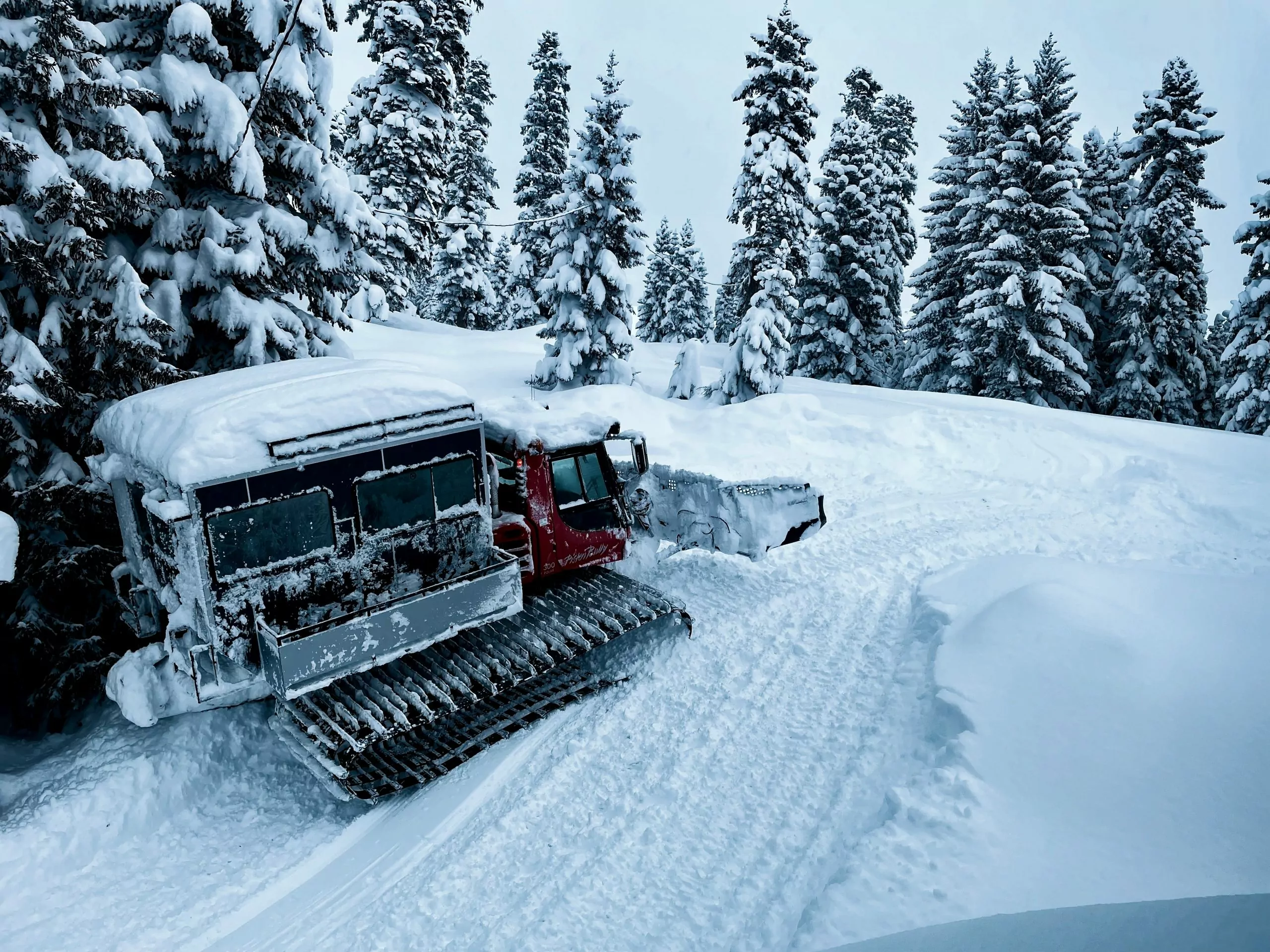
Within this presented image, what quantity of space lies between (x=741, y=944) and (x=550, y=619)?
402 centimetres

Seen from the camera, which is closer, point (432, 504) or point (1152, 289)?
point (432, 504)

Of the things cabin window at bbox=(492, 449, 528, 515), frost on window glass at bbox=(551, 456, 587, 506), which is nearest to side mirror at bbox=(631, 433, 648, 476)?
frost on window glass at bbox=(551, 456, 587, 506)

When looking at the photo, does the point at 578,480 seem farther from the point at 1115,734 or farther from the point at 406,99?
the point at 406,99

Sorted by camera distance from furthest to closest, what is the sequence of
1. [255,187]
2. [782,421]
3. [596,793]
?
[782,421] < [255,187] < [596,793]

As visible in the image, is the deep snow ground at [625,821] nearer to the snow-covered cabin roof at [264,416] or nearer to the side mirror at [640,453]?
the side mirror at [640,453]

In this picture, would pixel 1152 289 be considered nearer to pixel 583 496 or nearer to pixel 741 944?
pixel 583 496

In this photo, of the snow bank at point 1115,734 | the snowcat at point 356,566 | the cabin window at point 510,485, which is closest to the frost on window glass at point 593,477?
the snowcat at point 356,566

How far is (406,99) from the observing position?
96.8ft

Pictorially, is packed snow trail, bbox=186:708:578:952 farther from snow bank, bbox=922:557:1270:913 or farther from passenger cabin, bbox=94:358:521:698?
snow bank, bbox=922:557:1270:913

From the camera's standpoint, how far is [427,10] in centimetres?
2791

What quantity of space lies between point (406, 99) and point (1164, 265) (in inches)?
1160

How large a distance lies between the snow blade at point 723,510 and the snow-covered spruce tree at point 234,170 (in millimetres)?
5515

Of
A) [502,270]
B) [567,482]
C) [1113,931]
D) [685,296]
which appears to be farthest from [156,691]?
[685,296]

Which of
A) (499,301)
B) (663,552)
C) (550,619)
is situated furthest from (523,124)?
(550,619)
